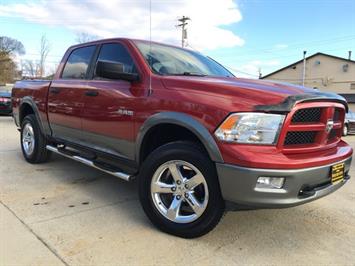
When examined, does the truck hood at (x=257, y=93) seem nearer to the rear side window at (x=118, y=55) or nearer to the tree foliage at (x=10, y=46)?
the rear side window at (x=118, y=55)

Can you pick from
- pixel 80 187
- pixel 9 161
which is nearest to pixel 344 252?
pixel 80 187

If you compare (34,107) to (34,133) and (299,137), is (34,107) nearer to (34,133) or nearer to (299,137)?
(34,133)

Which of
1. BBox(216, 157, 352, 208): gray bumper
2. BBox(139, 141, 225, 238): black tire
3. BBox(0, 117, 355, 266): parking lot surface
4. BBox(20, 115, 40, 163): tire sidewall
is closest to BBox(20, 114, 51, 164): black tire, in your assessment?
BBox(20, 115, 40, 163): tire sidewall

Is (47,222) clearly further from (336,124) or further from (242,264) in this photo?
(336,124)

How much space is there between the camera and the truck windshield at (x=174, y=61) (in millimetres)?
4035

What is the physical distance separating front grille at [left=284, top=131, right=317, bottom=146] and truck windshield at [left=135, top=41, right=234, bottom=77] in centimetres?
141

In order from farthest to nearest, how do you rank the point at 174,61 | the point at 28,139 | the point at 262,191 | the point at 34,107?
the point at 28,139 → the point at 34,107 → the point at 174,61 → the point at 262,191

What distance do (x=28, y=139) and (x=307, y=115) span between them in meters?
4.82

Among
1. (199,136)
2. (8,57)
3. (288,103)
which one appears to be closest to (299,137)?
(288,103)

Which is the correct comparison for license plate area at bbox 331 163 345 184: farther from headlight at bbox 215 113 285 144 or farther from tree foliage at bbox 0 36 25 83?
tree foliage at bbox 0 36 25 83

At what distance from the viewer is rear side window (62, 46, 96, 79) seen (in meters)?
4.97

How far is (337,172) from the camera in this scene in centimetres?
342

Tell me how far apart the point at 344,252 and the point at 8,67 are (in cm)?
7172

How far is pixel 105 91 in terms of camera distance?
4219 millimetres
